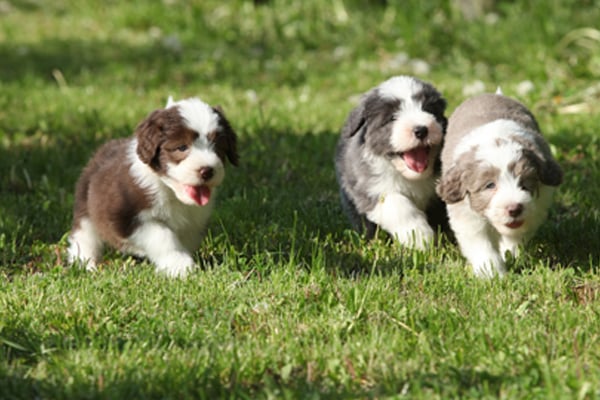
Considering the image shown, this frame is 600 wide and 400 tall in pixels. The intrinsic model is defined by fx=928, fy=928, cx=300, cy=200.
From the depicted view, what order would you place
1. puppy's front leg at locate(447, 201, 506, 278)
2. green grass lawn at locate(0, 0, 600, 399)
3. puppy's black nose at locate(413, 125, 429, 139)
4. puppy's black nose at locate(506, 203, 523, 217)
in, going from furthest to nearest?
puppy's black nose at locate(413, 125, 429, 139) → puppy's front leg at locate(447, 201, 506, 278) → puppy's black nose at locate(506, 203, 523, 217) → green grass lawn at locate(0, 0, 600, 399)

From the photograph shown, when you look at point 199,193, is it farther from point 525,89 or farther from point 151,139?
point 525,89

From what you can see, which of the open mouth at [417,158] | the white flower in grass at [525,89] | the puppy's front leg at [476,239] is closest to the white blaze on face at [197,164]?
the open mouth at [417,158]

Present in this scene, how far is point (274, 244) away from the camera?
557 cm

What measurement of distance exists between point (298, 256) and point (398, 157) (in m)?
0.84

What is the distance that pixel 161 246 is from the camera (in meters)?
4.97

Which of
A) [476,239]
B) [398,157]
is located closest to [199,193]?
[398,157]

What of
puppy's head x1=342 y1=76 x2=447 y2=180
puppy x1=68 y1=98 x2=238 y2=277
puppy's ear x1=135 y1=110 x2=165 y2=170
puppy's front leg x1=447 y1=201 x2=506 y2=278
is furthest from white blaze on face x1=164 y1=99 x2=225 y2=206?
puppy's front leg x1=447 y1=201 x2=506 y2=278

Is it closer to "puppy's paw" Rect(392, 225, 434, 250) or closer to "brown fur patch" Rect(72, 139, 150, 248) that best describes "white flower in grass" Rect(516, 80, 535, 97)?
"puppy's paw" Rect(392, 225, 434, 250)

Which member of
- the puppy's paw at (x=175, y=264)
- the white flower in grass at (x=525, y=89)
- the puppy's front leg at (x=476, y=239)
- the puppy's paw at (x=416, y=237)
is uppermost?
the white flower in grass at (x=525, y=89)

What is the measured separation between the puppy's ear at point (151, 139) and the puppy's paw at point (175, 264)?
1.59 feet

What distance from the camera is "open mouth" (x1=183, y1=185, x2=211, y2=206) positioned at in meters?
4.86

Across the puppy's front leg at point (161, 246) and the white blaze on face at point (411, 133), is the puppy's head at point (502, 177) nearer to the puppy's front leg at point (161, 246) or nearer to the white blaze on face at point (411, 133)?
the white blaze on face at point (411, 133)

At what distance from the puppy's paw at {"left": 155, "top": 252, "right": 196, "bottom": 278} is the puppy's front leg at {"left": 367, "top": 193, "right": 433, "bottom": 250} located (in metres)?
1.20

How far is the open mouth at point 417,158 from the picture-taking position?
17.6ft
